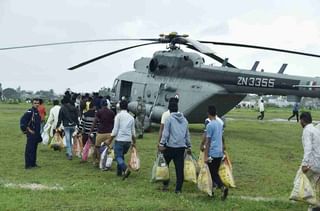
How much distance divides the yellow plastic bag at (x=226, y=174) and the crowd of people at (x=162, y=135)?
0.27ft

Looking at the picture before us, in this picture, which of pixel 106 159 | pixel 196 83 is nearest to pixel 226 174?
pixel 106 159

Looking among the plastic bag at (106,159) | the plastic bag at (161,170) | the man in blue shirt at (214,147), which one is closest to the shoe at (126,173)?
the plastic bag at (106,159)

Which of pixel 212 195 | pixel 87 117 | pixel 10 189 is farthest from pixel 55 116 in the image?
pixel 212 195

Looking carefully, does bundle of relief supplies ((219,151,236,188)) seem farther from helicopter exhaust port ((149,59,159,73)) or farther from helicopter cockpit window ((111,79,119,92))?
helicopter cockpit window ((111,79,119,92))

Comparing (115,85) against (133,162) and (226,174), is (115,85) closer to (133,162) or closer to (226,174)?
(133,162)

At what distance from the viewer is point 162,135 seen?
9.48 meters

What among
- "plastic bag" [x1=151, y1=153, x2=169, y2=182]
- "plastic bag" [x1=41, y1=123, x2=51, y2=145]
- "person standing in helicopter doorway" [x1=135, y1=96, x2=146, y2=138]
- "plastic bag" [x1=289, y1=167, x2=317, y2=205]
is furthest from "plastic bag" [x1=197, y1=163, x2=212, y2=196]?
"person standing in helicopter doorway" [x1=135, y1=96, x2=146, y2=138]

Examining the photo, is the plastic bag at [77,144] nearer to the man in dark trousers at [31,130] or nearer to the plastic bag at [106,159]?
the man in dark trousers at [31,130]

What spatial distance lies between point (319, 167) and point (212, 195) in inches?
79.2

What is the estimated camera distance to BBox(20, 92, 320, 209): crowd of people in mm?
8055

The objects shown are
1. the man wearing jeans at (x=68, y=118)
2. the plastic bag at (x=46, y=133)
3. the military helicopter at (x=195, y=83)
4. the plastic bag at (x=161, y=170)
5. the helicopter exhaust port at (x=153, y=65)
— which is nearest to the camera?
the plastic bag at (x=161, y=170)

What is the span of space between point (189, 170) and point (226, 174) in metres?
0.96

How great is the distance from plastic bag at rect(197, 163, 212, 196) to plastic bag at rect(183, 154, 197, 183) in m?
0.80

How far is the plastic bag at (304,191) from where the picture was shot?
25.3 feet
